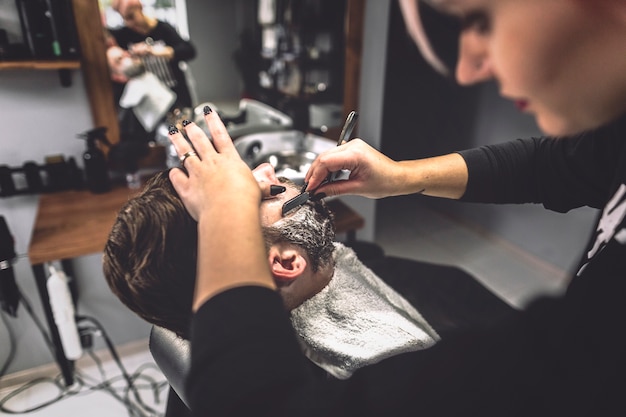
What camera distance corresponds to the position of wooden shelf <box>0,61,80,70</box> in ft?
4.56

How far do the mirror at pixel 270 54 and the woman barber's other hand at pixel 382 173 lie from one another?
92 centimetres

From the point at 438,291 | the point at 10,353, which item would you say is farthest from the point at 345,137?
the point at 10,353

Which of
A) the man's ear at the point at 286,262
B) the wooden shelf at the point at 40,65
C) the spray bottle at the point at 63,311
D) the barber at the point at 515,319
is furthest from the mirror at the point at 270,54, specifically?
the barber at the point at 515,319

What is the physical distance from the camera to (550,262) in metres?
2.60

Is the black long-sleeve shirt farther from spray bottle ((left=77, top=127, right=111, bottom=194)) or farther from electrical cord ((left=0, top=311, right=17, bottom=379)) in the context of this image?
electrical cord ((left=0, top=311, right=17, bottom=379))

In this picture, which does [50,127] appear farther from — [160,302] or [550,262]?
[550,262]

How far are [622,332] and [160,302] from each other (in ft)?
2.32

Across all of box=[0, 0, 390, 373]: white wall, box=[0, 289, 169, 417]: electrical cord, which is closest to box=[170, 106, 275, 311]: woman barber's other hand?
box=[0, 0, 390, 373]: white wall

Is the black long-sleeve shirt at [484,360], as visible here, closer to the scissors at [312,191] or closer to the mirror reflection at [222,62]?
the scissors at [312,191]

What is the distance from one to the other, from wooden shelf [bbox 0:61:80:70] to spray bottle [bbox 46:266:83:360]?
2.32 ft

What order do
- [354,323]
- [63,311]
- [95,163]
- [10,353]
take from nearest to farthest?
[354,323] → [63,311] → [95,163] → [10,353]

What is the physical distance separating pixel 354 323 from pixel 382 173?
39 cm

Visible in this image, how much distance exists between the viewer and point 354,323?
99 centimetres

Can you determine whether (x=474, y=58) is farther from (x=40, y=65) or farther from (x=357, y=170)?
(x=40, y=65)
